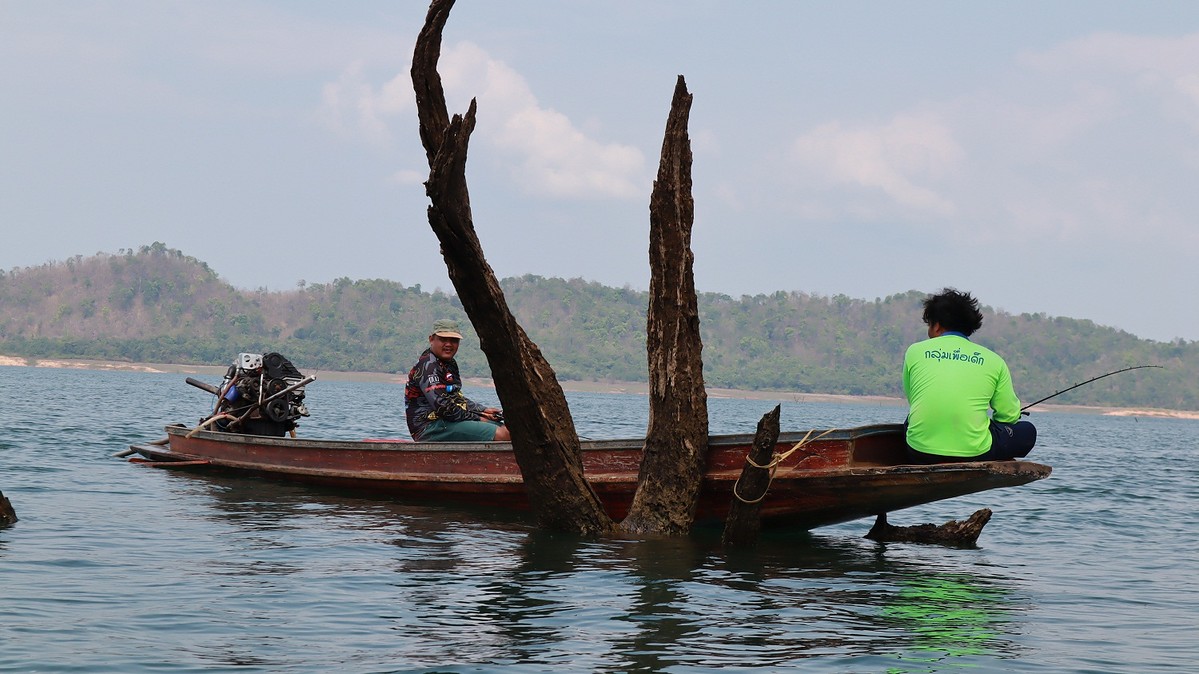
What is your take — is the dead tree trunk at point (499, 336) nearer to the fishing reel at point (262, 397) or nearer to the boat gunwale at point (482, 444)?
the boat gunwale at point (482, 444)

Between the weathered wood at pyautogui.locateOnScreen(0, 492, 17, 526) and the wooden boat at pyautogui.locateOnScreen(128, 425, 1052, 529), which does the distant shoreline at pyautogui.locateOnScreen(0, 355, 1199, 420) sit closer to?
the wooden boat at pyautogui.locateOnScreen(128, 425, 1052, 529)

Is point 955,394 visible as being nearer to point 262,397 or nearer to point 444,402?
point 444,402

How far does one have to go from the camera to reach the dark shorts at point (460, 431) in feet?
43.4

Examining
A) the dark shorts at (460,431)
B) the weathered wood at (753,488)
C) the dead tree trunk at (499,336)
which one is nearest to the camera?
the dead tree trunk at (499,336)

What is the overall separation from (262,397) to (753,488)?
29.4 feet

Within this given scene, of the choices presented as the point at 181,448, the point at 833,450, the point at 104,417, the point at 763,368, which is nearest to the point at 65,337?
the point at 763,368

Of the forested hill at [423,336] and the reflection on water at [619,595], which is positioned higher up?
the forested hill at [423,336]

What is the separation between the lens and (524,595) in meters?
8.46

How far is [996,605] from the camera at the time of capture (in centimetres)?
870

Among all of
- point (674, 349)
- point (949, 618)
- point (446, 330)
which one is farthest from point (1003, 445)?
point (446, 330)

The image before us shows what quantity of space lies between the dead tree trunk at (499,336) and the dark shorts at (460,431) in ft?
8.03

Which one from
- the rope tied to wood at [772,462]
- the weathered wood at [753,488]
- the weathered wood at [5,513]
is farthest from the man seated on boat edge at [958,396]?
the weathered wood at [5,513]

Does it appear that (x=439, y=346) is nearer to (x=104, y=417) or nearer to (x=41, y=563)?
(x=41, y=563)

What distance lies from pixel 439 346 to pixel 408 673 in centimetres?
699
